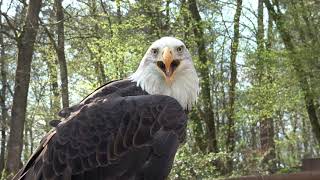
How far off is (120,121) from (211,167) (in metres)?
10.9

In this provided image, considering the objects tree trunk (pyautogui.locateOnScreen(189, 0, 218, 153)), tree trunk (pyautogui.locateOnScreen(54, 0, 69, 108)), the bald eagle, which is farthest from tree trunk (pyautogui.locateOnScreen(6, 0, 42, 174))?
the bald eagle

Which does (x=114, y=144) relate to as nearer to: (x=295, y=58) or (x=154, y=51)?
(x=154, y=51)

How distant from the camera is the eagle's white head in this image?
518 cm

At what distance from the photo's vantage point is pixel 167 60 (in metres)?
5.08

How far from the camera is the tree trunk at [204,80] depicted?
69.6 ft

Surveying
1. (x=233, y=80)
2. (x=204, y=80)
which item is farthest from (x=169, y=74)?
(x=233, y=80)

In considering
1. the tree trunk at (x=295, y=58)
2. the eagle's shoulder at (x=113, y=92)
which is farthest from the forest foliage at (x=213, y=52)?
the eagle's shoulder at (x=113, y=92)

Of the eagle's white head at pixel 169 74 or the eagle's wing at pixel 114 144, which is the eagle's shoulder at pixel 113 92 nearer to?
the eagle's white head at pixel 169 74

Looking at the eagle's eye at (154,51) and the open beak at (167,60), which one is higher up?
the eagle's eye at (154,51)

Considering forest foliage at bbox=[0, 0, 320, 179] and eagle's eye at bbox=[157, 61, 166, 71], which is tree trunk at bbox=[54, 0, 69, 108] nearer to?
forest foliage at bbox=[0, 0, 320, 179]

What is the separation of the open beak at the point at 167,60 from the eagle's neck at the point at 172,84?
80mm

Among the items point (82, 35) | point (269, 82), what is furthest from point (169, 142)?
point (269, 82)

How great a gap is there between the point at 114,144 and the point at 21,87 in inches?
460

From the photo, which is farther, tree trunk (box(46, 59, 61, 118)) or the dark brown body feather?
tree trunk (box(46, 59, 61, 118))
